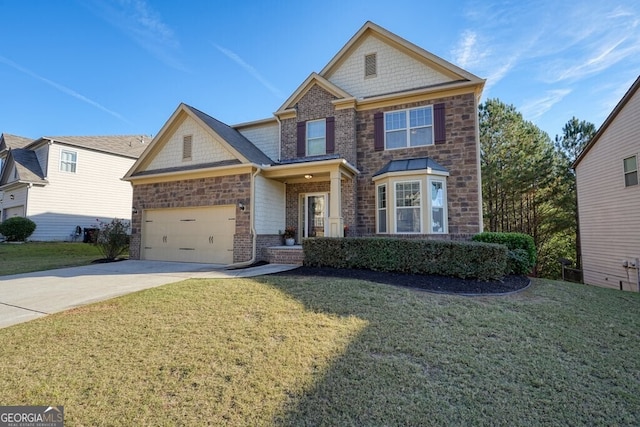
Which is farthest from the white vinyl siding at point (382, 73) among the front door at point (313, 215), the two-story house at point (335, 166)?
the front door at point (313, 215)

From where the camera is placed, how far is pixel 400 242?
304 inches

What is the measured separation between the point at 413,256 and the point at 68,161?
23074 millimetres

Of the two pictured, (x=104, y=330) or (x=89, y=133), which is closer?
(x=104, y=330)

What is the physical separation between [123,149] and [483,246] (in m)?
25.2

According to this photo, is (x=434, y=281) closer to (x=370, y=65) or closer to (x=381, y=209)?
(x=381, y=209)

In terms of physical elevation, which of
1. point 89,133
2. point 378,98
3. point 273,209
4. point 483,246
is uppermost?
point 89,133

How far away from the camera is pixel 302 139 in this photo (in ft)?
41.5

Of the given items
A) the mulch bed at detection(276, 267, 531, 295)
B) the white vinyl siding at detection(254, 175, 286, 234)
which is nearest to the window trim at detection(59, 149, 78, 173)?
the white vinyl siding at detection(254, 175, 286, 234)

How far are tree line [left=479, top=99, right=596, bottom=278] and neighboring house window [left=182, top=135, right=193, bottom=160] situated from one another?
19.0 m

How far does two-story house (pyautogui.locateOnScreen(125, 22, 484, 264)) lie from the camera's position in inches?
413

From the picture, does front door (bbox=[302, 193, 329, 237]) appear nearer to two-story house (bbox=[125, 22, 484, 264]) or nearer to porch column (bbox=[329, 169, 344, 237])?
two-story house (bbox=[125, 22, 484, 264])

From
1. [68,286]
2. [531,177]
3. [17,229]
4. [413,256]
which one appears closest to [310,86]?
[413,256]

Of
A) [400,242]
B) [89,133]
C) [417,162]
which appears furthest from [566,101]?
[89,133]

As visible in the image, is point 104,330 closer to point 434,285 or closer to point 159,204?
point 434,285
